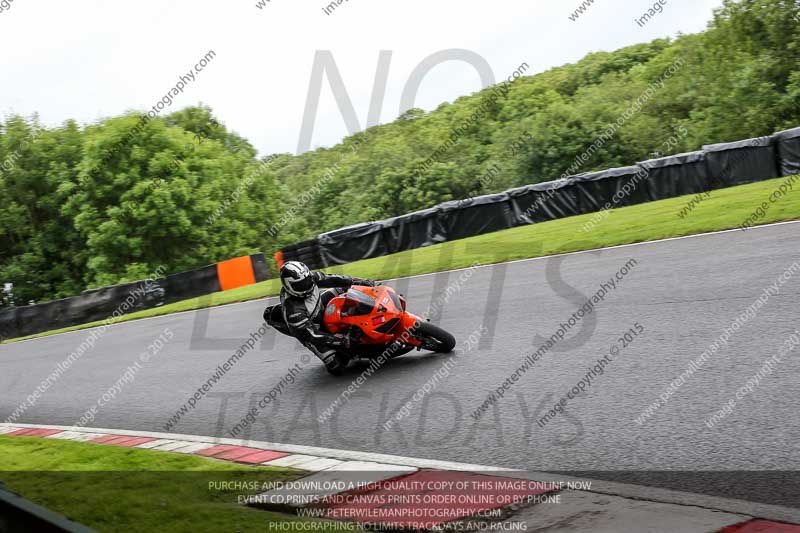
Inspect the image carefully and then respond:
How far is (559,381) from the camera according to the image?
713 centimetres

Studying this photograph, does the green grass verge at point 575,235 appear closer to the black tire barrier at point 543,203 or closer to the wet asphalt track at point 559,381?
the black tire barrier at point 543,203

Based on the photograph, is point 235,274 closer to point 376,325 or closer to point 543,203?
point 543,203

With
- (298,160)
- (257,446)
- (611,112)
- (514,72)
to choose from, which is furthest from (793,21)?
(298,160)

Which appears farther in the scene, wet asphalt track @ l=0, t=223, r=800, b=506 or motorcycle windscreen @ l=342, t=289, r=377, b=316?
motorcycle windscreen @ l=342, t=289, r=377, b=316

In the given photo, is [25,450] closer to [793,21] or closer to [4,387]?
[4,387]

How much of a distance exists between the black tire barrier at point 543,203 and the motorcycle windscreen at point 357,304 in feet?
45.5

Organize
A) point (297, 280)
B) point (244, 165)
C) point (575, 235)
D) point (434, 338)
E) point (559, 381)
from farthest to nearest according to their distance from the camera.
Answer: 1. point (244, 165)
2. point (575, 235)
3. point (434, 338)
4. point (297, 280)
5. point (559, 381)

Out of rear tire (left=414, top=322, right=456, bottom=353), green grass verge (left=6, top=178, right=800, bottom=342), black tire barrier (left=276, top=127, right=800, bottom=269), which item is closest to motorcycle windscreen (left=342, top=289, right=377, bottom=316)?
rear tire (left=414, top=322, right=456, bottom=353)

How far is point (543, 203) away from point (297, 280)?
16.5 m

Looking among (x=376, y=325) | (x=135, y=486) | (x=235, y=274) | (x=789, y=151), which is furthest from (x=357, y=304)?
(x=235, y=274)

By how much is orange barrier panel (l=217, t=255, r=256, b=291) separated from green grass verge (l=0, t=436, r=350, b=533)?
54.0 ft

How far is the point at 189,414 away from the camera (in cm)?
878

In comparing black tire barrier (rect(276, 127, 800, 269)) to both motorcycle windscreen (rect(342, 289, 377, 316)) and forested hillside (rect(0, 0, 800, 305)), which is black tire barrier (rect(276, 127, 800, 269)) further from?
motorcycle windscreen (rect(342, 289, 377, 316))

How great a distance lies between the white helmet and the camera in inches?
339
